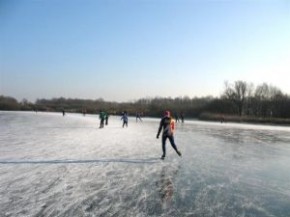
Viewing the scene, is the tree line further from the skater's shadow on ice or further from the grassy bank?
the skater's shadow on ice

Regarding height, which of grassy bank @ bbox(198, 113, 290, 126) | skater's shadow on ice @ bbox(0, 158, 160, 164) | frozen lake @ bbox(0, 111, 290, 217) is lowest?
frozen lake @ bbox(0, 111, 290, 217)

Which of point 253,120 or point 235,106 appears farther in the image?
point 235,106

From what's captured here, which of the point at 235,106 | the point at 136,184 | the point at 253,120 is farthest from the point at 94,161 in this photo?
the point at 235,106

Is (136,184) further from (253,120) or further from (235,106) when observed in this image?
(235,106)

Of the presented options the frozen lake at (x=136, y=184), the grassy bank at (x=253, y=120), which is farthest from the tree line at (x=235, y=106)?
the frozen lake at (x=136, y=184)

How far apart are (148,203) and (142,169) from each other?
3127 millimetres

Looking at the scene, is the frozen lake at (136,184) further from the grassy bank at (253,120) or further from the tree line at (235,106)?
the tree line at (235,106)

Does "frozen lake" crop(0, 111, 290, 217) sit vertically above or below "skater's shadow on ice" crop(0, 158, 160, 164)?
below

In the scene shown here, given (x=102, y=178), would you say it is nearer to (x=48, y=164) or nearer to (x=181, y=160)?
(x=48, y=164)

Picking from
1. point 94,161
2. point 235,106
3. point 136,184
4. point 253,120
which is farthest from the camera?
point 235,106

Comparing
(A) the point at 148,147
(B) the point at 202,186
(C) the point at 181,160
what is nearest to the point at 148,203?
(B) the point at 202,186

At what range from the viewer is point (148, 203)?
5.75m

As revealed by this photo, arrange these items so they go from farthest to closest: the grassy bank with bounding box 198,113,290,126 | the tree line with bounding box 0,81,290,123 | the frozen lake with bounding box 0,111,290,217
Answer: the tree line with bounding box 0,81,290,123, the grassy bank with bounding box 198,113,290,126, the frozen lake with bounding box 0,111,290,217

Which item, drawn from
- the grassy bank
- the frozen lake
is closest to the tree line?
the grassy bank
